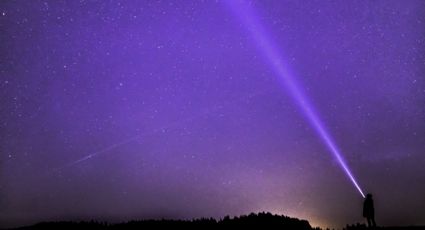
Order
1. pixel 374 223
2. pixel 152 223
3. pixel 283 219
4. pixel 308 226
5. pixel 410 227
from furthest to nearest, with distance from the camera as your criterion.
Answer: pixel 152 223, pixel 283 219, pixel 308 226, pixel 374 223, pixel 410 227

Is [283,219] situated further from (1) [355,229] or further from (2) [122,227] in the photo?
(2) [122,227]

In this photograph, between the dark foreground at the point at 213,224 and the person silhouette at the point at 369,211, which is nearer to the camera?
the person silhouette at the point at 369,211

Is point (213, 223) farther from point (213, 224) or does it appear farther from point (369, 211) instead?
point (369, 211)


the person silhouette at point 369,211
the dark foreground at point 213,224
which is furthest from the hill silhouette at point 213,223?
the person silhouette at point 369,211

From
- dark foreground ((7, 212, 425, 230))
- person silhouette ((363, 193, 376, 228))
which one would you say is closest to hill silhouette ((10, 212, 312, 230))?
dark foreground ((7, 212, 425, 230))

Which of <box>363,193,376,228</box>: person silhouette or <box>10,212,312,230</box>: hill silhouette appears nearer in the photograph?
<box>363,193,376,228</box>: person silhouette

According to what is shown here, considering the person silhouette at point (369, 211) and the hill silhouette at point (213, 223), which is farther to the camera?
the hill silhouette at point (213, 223)

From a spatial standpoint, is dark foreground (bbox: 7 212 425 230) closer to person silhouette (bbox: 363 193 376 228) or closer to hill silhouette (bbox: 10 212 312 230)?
hill silhouette (bbox: 10 212 312 230)

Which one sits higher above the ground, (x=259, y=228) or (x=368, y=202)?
(x=368, y=202)

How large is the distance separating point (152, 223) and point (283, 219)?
25.7ft

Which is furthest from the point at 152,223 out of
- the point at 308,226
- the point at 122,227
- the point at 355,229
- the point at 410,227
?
the point at 410,227

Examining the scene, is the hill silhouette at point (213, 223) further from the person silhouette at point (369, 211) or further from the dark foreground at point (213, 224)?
the person silhouette at point (369, 211)

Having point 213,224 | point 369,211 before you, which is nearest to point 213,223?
point 213,224

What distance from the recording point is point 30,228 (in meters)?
23.0
